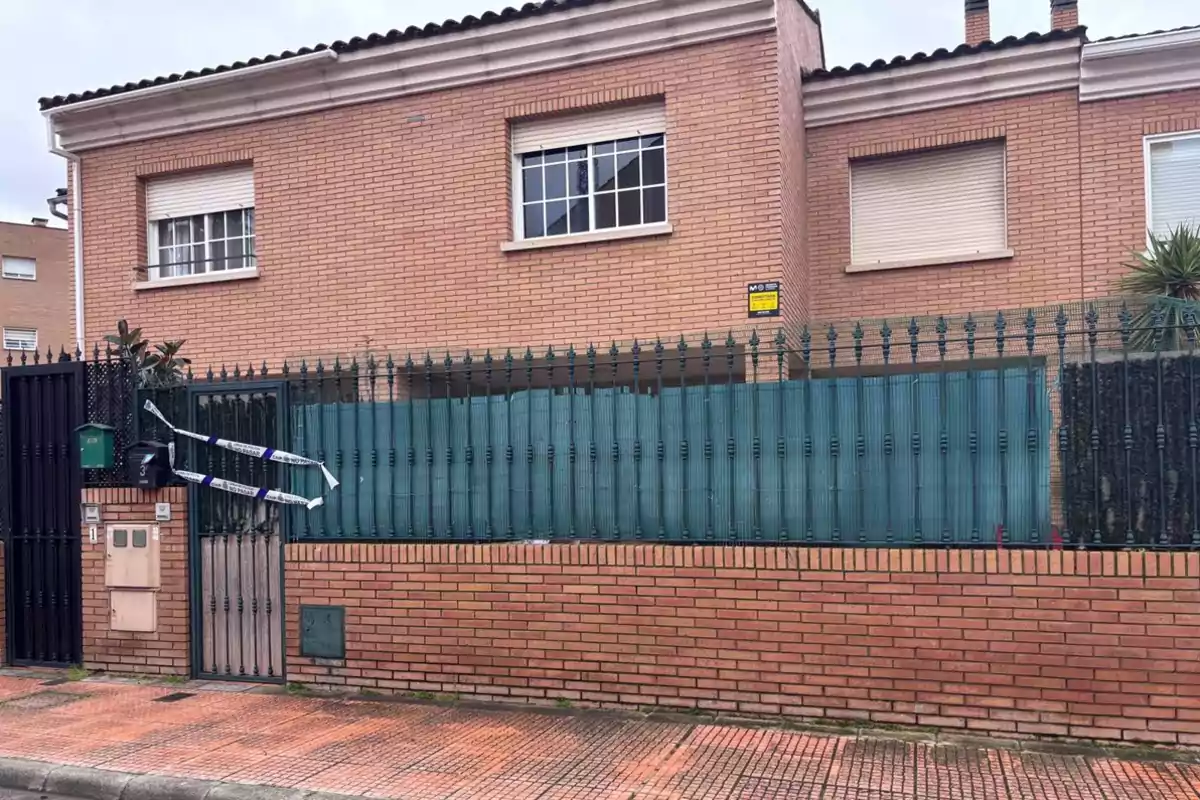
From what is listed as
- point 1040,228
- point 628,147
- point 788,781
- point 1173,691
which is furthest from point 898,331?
point 788,781

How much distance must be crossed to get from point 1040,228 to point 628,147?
416 cm

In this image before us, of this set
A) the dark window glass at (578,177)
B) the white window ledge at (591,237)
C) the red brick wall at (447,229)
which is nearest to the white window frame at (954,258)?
the red brick wall at (447,229)

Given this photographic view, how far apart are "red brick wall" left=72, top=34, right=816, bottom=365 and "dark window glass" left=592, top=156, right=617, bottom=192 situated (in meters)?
0.56

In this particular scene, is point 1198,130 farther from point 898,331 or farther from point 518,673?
Answer: point 518,673

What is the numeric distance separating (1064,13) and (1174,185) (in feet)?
12.3

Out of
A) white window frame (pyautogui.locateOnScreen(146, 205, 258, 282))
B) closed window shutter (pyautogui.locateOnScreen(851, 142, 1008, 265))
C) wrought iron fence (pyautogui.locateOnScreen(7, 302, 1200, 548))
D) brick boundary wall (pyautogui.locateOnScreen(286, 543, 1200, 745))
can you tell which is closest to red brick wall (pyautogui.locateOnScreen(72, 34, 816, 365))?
white window frame (pyautogui.locateOnScreen(146, 205, 258, 282))

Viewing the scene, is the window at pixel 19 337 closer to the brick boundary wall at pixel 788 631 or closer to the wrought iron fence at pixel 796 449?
the wrought iron fence at pixel 796 449

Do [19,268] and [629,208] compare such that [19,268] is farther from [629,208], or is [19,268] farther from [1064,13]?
[1064,13]

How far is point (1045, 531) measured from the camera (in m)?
5.44

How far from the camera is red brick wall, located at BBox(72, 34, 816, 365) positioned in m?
8.77

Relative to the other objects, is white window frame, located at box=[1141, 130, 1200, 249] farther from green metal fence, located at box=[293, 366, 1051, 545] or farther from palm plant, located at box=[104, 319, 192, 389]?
palm plant, located at box=[104, 319, 192, 389]

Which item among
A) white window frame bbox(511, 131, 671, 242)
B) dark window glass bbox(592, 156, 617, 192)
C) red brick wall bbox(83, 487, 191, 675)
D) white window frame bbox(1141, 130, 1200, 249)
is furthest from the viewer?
dark window glass bbox(592, 156, 617, 192)

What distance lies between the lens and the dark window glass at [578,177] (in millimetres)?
9453

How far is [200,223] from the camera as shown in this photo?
35.8 feet
